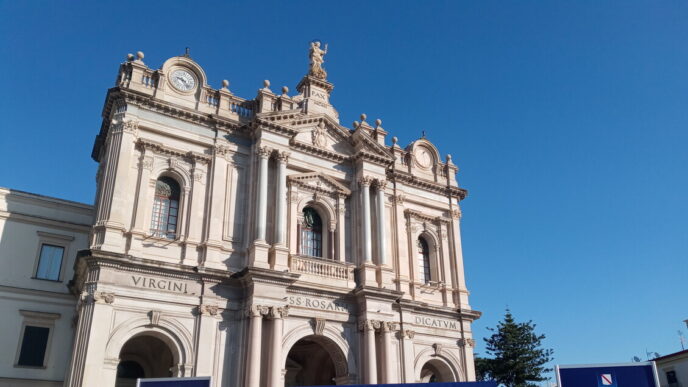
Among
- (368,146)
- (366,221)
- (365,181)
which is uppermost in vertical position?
(368,146)

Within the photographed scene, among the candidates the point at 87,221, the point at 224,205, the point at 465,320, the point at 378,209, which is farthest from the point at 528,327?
the point at 87,221

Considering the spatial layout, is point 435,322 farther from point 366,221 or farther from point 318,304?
point 318,304

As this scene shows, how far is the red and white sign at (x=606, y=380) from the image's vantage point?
9.30 meters

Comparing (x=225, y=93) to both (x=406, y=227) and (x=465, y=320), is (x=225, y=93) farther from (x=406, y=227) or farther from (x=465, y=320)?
(x=465, y=320)

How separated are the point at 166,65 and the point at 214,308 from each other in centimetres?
1056

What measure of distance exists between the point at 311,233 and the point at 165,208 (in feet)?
21.9

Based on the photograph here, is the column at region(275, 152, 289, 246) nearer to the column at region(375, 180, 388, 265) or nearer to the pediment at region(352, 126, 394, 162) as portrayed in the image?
the pediment at region(352, 126, 394, 162)

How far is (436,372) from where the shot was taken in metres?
27.8

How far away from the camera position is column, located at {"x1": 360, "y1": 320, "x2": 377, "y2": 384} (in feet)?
75.4

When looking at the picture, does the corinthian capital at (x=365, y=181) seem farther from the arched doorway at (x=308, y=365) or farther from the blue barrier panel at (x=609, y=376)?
Result: the blue barrier panel at (x=609, y=376)

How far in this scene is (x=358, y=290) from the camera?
79.0 ft

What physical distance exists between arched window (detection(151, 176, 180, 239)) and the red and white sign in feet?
55.5

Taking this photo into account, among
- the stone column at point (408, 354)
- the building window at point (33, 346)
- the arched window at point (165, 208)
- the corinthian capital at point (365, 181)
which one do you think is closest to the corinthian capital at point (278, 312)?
the arched window at point (165, 208)

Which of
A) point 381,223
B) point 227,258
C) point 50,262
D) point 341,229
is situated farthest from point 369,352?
point 50,262
